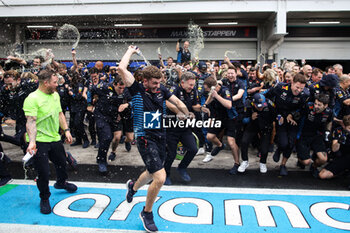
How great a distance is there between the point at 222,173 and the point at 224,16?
36.1 feet

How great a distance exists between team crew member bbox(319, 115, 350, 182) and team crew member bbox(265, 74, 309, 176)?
2.21ft

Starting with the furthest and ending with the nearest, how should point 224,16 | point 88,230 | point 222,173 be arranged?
point 224,16 → point 222,173 → point 88,230

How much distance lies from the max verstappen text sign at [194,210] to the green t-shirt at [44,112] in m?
1.03

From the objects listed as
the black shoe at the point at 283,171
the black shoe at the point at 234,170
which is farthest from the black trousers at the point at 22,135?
the black shoe at the point at 283,171

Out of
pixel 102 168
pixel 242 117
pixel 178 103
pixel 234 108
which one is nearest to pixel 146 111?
pixel 178 103

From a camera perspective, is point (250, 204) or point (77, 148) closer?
point (250, 204)

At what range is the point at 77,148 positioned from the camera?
7.45m

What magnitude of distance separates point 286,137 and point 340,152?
966mm

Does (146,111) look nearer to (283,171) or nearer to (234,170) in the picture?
(234,170)

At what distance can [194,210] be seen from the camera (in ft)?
13.1

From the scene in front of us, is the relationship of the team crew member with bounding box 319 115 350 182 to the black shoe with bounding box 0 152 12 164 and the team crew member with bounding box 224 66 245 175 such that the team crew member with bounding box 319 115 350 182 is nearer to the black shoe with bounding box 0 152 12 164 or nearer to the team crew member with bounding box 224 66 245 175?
the team crew member with bounding box 224 66 245 175

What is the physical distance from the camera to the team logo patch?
3602mm

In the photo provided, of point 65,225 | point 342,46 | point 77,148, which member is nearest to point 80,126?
point 77,148

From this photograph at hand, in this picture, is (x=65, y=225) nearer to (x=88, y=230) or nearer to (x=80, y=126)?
(x=88, y=230)
